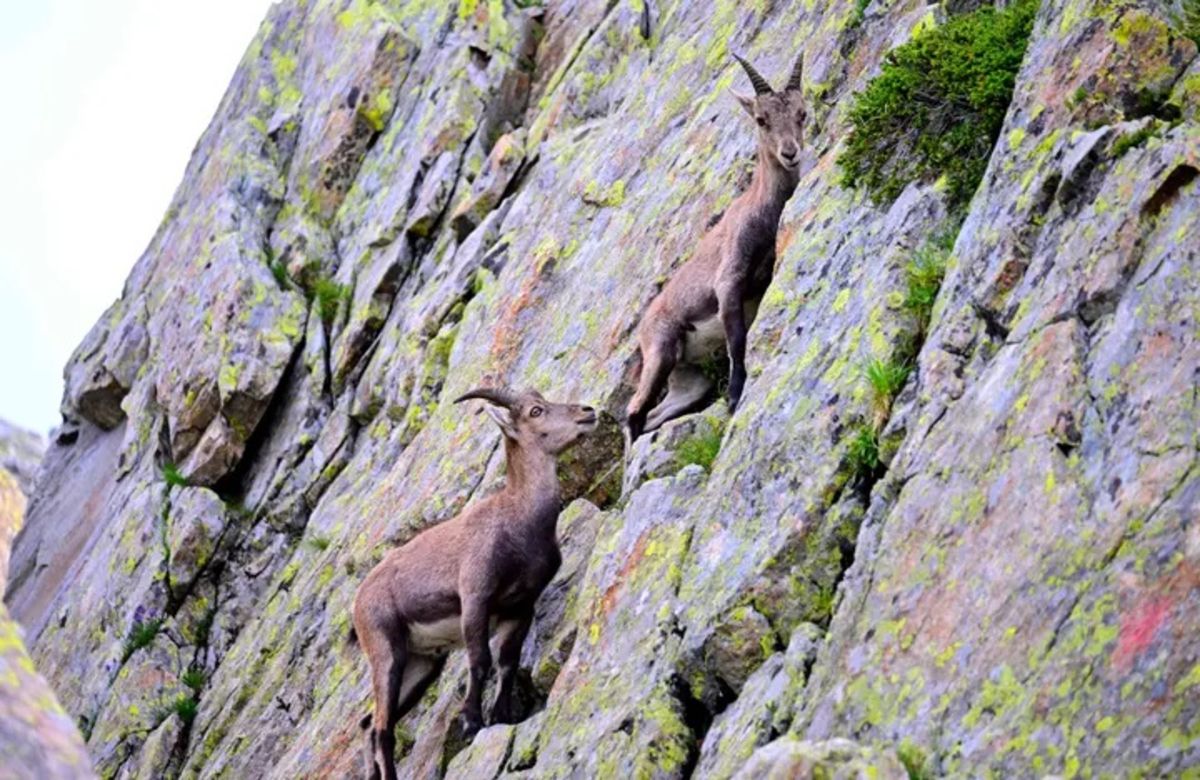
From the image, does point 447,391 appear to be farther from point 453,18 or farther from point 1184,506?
point 1184,506

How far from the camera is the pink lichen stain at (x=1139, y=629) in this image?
692cm

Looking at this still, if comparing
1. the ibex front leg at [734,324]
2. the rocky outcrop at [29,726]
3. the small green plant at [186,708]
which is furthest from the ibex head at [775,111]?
the small green plant at [186,708]

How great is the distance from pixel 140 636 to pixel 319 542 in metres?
3.40

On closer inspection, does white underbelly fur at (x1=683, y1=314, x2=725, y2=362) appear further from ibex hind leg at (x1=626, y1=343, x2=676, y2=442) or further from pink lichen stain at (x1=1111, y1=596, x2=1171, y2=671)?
pink lichen stain at (x1=1111, y1=596, x2=1171, y2=671)

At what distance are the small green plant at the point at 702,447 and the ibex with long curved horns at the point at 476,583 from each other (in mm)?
1657

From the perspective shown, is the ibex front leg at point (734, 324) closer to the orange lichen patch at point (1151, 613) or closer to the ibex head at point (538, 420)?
the ibex head at point (538, 420)

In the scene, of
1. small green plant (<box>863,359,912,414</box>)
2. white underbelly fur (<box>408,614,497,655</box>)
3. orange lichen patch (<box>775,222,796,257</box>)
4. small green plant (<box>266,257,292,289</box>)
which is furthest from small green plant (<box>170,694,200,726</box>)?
small green plant (<box>863,359,912,414</box>)

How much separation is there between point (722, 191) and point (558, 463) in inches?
136

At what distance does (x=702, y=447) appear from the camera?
12.0m

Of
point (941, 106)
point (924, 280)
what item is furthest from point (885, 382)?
point (941, 106)

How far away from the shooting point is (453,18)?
2514cm

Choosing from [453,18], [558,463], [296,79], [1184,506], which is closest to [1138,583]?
[1184,506]

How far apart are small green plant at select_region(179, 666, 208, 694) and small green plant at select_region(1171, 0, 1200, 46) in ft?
47.4

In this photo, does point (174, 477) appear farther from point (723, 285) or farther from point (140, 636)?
point (723, 285)
